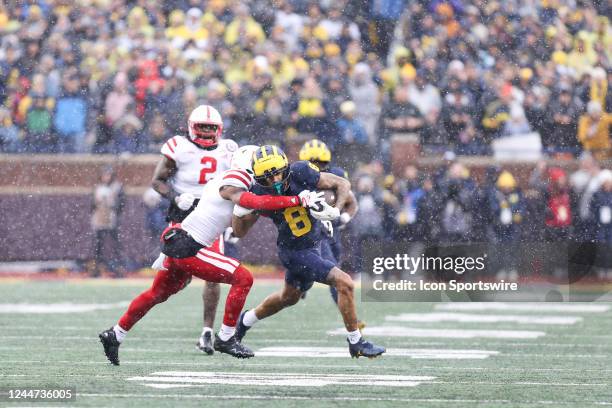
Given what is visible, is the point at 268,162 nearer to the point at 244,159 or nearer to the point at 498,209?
the point at 244,159

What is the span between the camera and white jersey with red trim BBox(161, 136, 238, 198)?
945 centimetres

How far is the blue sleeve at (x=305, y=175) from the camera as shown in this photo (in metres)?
8.16

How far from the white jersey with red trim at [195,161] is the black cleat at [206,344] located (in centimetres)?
96

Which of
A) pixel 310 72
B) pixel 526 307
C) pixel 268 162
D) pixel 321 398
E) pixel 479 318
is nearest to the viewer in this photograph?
pixel 321 398

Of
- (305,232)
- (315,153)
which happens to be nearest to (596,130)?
(315,153)

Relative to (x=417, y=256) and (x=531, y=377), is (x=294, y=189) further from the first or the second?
(x=417, y=256)

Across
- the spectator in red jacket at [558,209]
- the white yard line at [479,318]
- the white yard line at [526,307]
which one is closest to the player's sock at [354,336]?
the white yard line at [479,318]

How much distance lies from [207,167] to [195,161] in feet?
0.32

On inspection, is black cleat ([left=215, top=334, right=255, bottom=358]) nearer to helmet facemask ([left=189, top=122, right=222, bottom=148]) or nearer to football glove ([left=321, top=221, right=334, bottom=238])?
football glove ([left=321, top=221, right=334, bottom=238])

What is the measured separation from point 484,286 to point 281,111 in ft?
11.0

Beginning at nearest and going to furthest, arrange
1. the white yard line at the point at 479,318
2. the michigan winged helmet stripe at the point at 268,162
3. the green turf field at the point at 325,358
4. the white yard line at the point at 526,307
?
the green turf field at the point at 325,358 < the michigan winged helmet stripe at the point at 268,162 < the white yard line at the point at 479,318 < the white yard line at the point at 526,307

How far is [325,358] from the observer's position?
880 centimetres

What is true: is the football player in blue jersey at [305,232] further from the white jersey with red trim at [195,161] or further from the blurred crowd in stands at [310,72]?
the blurred crowd in stands at [310,72]

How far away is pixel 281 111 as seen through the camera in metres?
16.7
